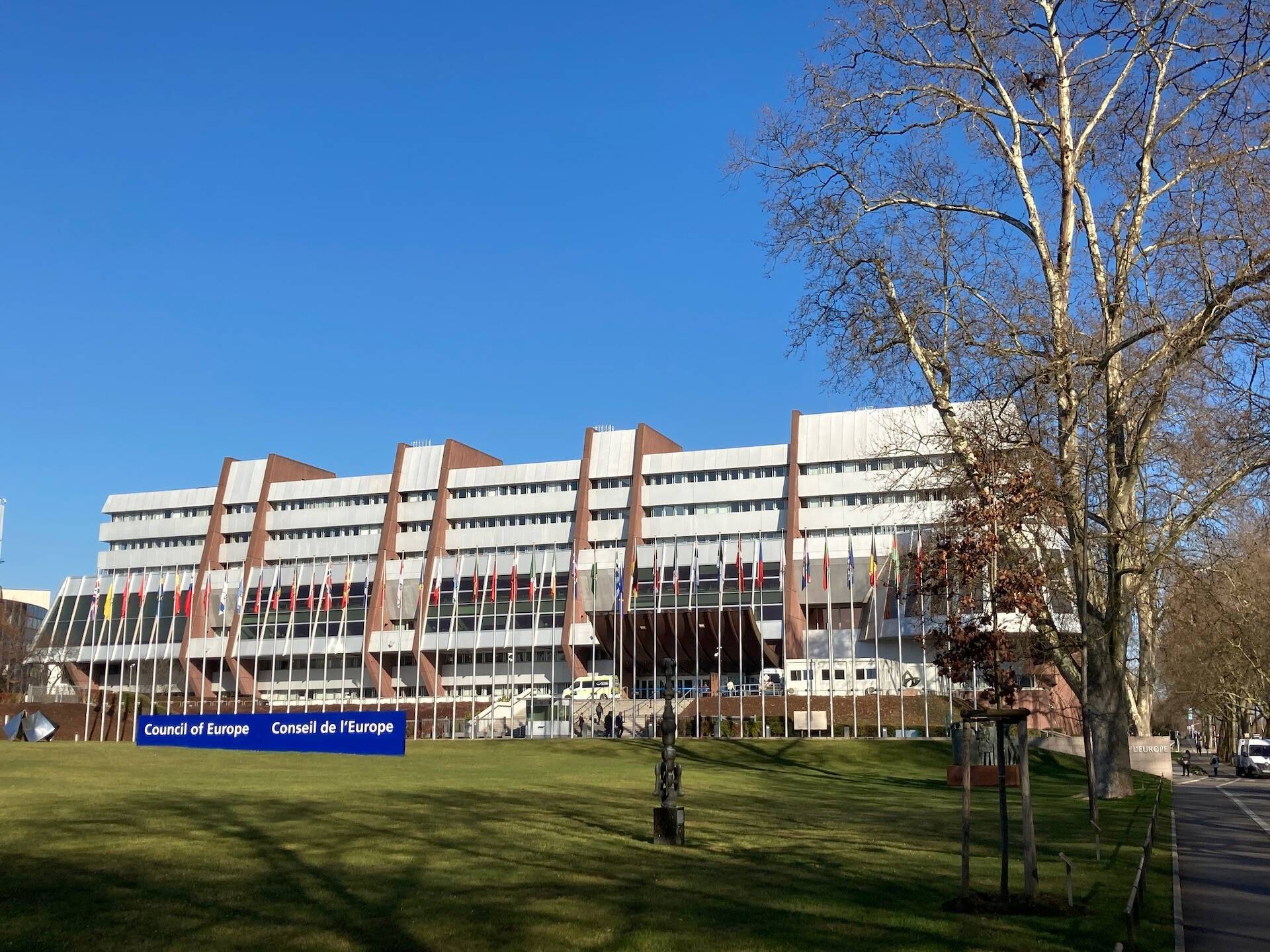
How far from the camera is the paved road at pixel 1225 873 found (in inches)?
473

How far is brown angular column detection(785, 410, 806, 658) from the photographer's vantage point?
80.7 metres

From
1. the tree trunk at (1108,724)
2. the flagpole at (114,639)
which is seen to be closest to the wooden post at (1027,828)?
the tree trunk at (1108,724)

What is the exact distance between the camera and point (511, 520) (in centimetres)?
9644

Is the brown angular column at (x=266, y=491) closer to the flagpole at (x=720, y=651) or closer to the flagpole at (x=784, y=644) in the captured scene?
the flagpole at (x=720, y=651)

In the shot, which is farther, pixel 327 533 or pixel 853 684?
pixel 327 533

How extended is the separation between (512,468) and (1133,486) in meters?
72.3

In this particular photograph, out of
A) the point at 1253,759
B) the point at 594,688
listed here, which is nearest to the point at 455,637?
the point at 594,688

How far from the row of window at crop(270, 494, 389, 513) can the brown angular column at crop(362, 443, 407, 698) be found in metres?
2.27

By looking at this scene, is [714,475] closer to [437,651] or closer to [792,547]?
[792,547]

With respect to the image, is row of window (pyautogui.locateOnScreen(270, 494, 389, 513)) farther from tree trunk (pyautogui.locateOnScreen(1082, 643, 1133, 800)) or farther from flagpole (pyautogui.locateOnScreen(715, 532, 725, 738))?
tree trunk (pyautogui.locateOnScreen(1082, 643, 1133, 800))

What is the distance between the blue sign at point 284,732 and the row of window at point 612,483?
4513cm

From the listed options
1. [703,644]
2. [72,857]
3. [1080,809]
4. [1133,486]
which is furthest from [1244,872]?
[703,644]

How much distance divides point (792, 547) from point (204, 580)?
154ft

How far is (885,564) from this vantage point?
77.1 meters
